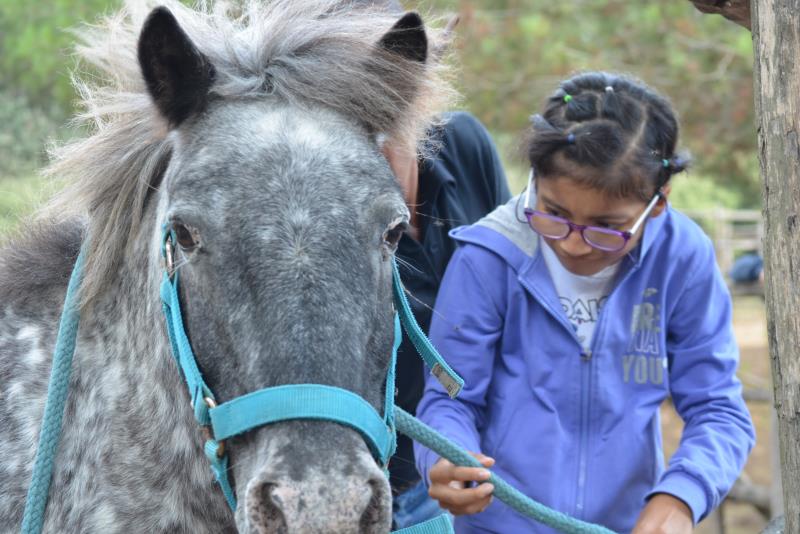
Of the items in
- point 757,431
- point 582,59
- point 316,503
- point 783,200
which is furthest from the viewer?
point 757,431

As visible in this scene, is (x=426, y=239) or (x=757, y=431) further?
(x=757, y=431)

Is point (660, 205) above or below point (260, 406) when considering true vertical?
below

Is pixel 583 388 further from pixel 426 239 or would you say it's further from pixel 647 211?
pixel 426 239

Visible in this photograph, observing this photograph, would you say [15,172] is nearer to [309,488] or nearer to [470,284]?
[470,284]

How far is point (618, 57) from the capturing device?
35.1 ft

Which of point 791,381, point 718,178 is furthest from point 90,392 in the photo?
point 718,178

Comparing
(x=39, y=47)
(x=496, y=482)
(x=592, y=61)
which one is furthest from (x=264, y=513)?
(x=592, y=61)

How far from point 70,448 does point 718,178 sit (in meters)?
12.1

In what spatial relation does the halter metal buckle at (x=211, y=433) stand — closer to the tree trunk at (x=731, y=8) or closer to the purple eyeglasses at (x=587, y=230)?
the purple eyeglasses at (x=587, y=230)

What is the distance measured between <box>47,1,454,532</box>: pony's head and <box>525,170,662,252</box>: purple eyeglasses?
1.95 feet

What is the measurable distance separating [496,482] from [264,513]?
92 cm

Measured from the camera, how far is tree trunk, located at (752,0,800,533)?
2090mm

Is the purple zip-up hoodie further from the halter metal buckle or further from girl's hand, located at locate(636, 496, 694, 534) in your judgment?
the halter metal buckle

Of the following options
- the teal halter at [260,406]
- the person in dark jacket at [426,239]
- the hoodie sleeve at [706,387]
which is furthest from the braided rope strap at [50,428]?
the hoodie sleeve at [706,387]
